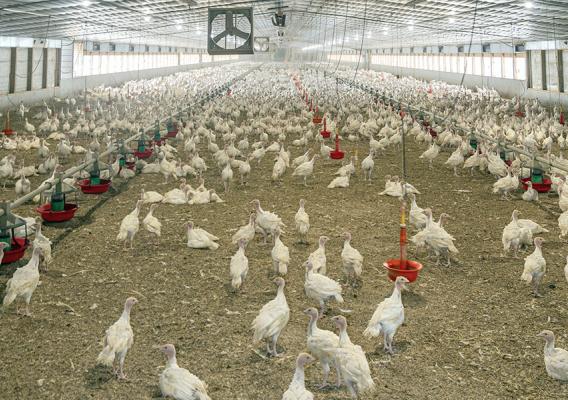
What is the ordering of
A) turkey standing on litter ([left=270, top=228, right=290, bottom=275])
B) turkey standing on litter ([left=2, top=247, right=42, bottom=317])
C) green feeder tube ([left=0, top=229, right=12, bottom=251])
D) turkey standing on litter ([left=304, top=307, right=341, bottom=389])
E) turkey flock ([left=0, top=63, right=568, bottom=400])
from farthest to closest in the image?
green feeder tube ([left=0, top=229, right=12, bottom=251])
turkey standing on litter ([left=270, top=228, right=290, bottom=275])
turkey standing on litter ([left=2, top=247, right=42, bottom=317])
turkey flock ([left=0, top=63, right=568, bottom=400])
turkey standing on litter ([left=304, top=307, right=341, bottom=389])

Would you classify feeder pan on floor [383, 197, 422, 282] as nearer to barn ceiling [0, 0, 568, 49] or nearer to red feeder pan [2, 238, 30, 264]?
red feeder pan [2, 238, 30, 264]

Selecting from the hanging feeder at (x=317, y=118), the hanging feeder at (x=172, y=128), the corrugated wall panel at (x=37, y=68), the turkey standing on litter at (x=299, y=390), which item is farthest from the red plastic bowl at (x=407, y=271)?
the corrugated wall panel at (x=37, y=68)

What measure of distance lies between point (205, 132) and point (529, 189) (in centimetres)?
1156

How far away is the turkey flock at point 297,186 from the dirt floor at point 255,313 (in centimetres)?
13

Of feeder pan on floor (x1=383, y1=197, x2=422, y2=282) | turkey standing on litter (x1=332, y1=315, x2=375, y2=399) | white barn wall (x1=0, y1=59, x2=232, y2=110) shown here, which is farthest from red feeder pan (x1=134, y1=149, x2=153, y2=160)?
white barn wall (x1=0, y1=59, x2=232, y2=110)

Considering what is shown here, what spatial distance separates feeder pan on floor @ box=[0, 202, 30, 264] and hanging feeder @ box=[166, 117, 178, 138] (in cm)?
1260

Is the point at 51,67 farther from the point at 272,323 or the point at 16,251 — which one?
the point at 272,323

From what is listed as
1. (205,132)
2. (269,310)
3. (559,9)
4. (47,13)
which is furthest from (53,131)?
(559,9)

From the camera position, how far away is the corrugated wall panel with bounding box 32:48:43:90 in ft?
96.7

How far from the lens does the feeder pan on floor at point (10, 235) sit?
24.0 ft

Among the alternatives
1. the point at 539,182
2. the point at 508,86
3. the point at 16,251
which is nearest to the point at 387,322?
the point at 16,251

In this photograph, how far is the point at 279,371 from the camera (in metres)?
5.00

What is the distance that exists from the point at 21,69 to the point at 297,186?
22.4 m

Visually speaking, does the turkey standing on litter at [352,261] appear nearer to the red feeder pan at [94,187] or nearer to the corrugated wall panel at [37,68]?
the red feeder pan at [94,187]
